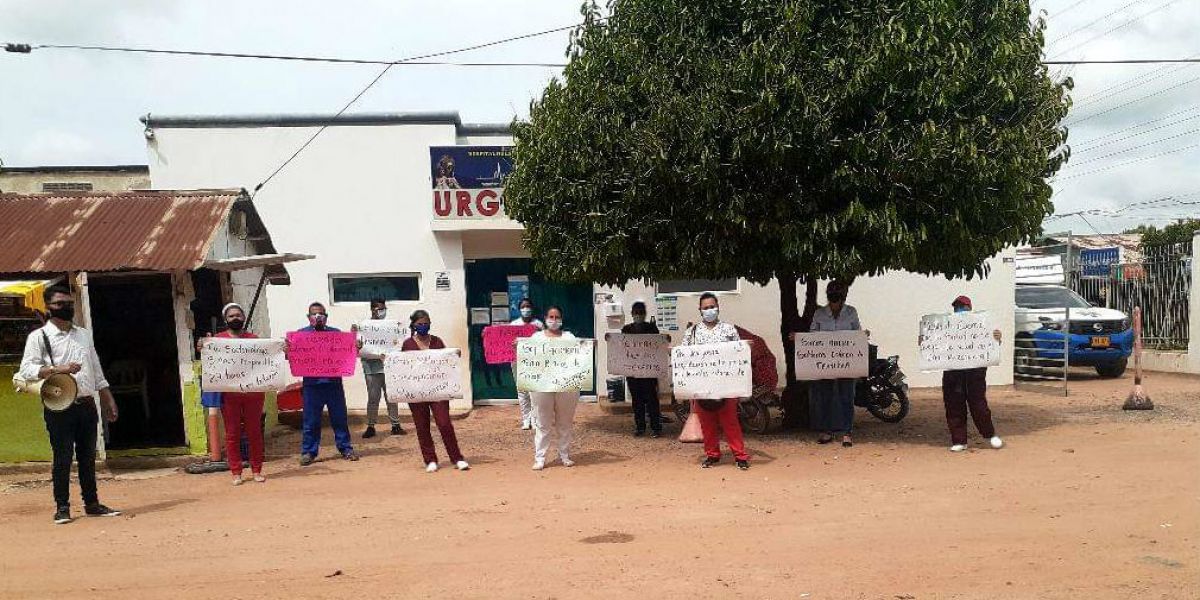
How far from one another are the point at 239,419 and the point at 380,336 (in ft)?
8.52

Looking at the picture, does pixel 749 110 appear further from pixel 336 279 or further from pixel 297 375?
pixel 336 279

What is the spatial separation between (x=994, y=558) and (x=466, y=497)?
402 centimetres

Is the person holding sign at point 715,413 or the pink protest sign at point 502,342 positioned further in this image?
the pink protest sign at point 502,342

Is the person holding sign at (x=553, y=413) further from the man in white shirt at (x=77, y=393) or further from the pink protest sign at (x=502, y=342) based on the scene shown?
the man in white shirt at (x=77, y=393)

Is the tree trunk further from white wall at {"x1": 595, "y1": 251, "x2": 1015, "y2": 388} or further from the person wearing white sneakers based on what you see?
white wall at {"x1": 595, "y1": 251, "x2": 1015, "y2": 388}

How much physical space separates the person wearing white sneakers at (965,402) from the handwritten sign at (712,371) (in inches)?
86.9

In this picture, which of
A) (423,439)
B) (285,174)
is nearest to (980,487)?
(423,439)

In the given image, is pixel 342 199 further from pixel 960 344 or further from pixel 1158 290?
A: pixel 1158 290

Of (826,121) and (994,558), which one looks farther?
(826,121)

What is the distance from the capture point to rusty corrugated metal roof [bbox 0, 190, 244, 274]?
784 cm

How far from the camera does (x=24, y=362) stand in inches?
247

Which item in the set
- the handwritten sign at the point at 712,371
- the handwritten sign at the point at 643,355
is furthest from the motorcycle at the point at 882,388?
the handwritten sign at the point at 712,371

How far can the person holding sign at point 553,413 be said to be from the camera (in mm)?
7754

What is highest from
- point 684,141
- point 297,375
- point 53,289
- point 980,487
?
point 684,141
